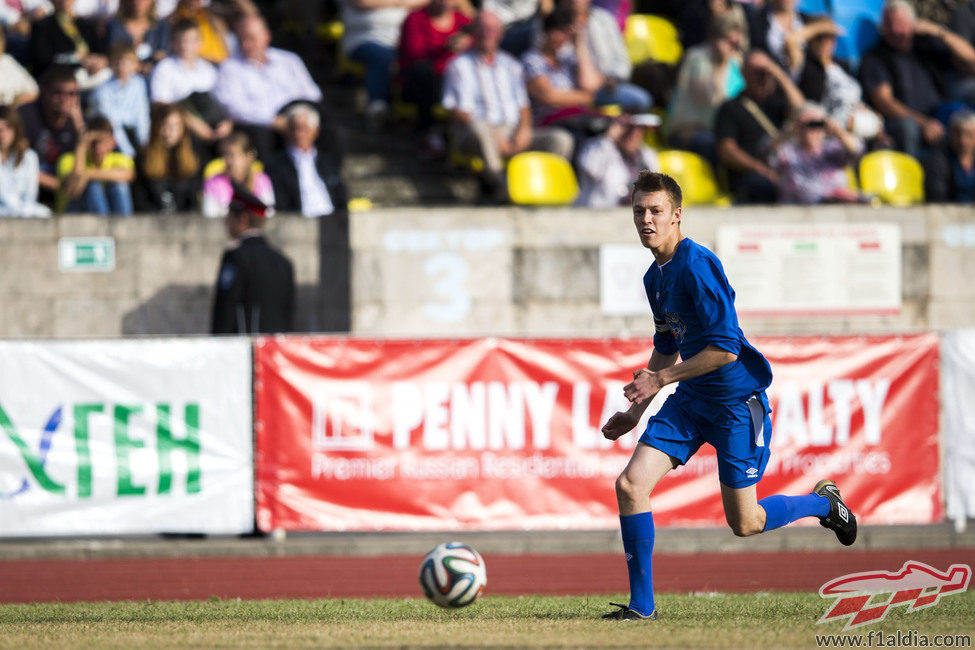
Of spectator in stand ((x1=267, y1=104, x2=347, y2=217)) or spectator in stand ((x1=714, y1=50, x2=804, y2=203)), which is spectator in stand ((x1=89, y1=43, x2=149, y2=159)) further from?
spectator in stand ((x1=714, y1=50, x2=804, y2=203))

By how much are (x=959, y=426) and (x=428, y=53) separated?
24.3 feet

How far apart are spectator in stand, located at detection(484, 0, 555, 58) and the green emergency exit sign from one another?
4.97 m

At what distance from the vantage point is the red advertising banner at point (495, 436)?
12.3 m

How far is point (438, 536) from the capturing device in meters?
12.4

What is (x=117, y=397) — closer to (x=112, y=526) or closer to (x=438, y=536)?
(x=112, y=526)

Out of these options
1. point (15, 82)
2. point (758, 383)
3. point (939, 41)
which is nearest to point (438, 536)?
point (758, 383)

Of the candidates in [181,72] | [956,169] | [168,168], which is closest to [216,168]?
[168,168]

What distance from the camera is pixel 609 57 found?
1692cm

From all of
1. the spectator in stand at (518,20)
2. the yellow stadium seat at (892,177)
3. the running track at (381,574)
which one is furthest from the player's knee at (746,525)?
the spectator in stand at (518,20)

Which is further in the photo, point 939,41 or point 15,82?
point 939,41

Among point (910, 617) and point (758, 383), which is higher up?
point (758, 383)

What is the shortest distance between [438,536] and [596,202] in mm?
4566

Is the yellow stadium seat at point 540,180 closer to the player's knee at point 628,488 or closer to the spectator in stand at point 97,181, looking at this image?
the spectator in stand at point 97,181

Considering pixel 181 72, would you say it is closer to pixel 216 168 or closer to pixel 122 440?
pixel 216 168
